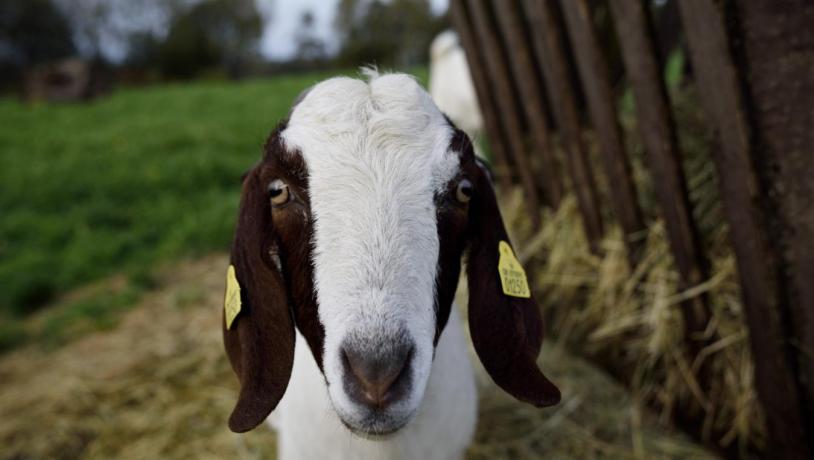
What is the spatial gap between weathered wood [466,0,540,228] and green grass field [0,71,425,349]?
4.77 feet

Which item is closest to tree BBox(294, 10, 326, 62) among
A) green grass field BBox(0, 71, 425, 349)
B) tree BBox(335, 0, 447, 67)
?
tree BBox(335, 0, 447, 67)

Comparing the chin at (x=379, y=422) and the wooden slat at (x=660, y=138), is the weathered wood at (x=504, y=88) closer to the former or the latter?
the wooden slat at (x=660, y=138)

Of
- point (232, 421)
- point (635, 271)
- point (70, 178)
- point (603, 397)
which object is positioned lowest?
point (603, 397)

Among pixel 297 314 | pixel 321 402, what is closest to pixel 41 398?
pixel 321 402

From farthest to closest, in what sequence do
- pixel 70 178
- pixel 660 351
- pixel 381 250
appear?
pixel 70 178
pixel 660 351
pixel 381 250

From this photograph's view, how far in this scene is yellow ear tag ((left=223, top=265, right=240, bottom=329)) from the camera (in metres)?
1.57

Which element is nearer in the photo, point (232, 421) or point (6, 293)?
point (232, 421)

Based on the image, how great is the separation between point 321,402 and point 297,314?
0.40 metres

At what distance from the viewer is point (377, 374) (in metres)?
1.20

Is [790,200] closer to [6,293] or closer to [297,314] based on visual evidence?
[297,314]

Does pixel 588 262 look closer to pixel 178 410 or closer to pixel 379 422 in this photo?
pixel 379 422

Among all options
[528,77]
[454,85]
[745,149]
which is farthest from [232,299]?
[454,85]

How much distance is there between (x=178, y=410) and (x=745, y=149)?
2.98 meters

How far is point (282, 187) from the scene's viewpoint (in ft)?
4.87
